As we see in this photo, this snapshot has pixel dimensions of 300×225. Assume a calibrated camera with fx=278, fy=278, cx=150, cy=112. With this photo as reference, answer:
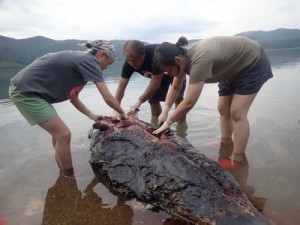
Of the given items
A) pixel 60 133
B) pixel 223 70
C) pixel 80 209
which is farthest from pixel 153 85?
pixel 80 209

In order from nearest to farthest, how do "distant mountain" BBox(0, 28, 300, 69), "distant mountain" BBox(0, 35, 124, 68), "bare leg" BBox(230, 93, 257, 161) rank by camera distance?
"bare leg" BBox(230, 93, 257, 161), "distant mountain" BBox(0, 28, 300, 69), "distant mountain" BBox(0, 35, 124, 68)

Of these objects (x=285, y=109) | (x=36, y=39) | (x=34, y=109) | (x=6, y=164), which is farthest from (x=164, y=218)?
(x=36, y=39)

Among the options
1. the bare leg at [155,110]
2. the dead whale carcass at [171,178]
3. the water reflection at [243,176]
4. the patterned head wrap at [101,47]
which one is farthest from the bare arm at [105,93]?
the bare leg at [155,110]

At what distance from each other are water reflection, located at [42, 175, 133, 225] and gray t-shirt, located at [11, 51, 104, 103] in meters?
1.39

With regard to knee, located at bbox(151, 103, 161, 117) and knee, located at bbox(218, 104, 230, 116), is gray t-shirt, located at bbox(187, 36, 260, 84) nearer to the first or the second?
knee, located at bbox(218, 104, 230, 116)

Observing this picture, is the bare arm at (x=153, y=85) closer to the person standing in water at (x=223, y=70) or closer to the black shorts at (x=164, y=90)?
the black shorts at (x=164, y=90)

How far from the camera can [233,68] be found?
3.90 metres

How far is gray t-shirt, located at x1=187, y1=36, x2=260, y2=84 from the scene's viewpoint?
3.37 m

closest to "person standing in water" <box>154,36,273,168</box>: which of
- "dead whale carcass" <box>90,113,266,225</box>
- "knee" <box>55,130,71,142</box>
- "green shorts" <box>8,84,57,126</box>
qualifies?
"dead whale carcass" <box>90,113,266,225</box>

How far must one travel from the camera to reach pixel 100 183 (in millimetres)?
4164

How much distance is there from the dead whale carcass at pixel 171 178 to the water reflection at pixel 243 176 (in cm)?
53

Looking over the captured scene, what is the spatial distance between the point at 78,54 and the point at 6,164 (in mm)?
2719

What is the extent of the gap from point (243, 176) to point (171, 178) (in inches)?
63.4

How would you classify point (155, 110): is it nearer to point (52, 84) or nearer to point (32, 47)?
point (52, 84)
